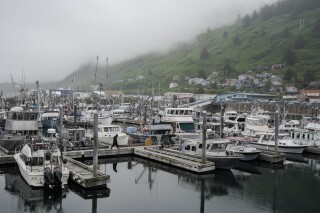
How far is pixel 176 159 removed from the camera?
108 feet

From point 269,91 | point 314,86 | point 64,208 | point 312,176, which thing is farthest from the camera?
point 269,91

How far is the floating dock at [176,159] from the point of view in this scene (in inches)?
1193

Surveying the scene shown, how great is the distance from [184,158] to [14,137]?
1826cm

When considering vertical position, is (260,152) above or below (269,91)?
below

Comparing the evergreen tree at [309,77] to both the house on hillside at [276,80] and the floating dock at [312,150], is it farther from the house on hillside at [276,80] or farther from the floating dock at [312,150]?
the floating dock at [312,150]

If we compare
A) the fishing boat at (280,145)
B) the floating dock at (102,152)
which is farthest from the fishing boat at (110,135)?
the fishing boat at (280,145)

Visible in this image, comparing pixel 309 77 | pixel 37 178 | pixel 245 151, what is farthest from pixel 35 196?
pixel 309 77

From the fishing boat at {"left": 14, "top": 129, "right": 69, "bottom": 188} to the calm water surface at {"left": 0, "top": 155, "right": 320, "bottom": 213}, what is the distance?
2.48 feet

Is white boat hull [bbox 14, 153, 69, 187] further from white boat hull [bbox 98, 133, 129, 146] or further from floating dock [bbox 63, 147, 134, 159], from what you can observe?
white boat hull [bbox 98, 133, 129, 146]

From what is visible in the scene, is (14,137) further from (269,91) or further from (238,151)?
(269,91)

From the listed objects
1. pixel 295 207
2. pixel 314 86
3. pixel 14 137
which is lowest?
pixel 295 207

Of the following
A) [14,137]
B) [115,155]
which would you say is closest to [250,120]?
[115,155]

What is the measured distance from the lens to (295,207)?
24.0m

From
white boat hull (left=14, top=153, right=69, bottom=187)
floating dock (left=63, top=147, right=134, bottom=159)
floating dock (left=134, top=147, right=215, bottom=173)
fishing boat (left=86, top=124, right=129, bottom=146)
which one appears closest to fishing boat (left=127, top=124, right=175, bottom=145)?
fishing boat (left=86, top=124, right=129, bottom=146)
